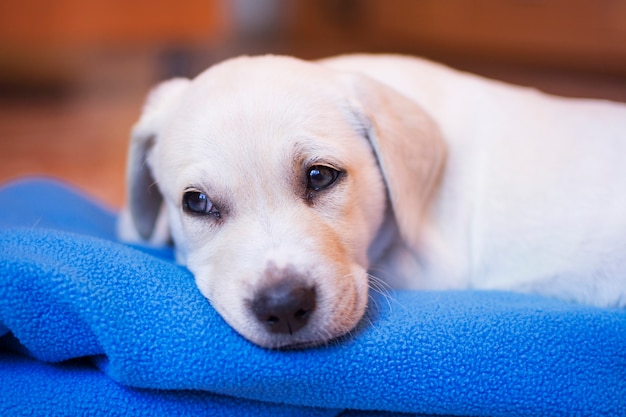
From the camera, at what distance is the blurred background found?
5062 mm

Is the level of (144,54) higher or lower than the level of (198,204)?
lower

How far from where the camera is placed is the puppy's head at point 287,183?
162 centimetres

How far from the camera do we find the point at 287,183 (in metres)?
1.79

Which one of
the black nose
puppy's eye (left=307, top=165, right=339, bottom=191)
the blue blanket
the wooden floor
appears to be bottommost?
the wooden floor

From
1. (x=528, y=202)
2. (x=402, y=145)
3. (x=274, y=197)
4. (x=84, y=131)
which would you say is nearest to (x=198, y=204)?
(x=274, y=197)

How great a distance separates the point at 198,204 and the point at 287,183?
259 mm

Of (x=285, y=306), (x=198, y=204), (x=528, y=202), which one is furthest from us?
(x=528, y=202)

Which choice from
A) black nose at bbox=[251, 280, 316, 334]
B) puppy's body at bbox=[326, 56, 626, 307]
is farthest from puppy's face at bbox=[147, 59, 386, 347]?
puppy's body at bbox=[326, 56, 626, 307]

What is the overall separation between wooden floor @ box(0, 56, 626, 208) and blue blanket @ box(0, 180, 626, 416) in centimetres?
224

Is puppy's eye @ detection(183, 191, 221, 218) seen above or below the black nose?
above

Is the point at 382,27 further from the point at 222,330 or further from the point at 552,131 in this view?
the point at 222,330

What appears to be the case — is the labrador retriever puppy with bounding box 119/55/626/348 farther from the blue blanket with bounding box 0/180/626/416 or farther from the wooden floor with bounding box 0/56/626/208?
the wooden floor with bounding box 0/56/626/208

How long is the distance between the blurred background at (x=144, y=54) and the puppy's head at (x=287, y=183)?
2.13m

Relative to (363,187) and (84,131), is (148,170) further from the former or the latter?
(84,131)
